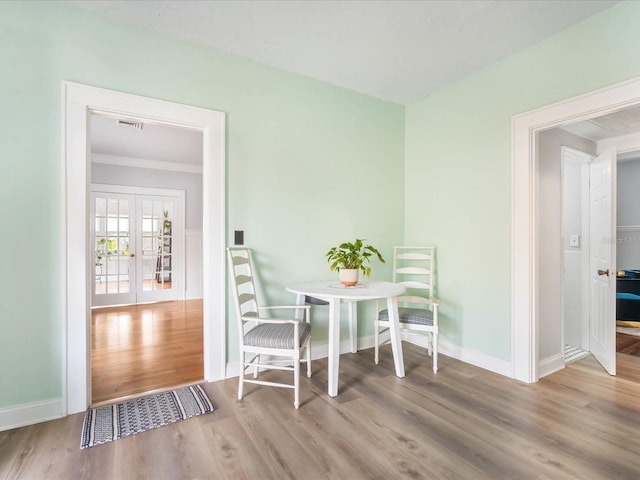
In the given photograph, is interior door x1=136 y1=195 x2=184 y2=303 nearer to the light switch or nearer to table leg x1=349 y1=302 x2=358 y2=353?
table leg x1=349 y1=302 x2=358 y2=353

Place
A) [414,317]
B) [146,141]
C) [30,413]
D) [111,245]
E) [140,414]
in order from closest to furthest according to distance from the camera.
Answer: [30,413], [140,414], [414,317], [146,141], [111,245]

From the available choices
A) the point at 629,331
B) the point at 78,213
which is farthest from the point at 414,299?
the point at 629,331

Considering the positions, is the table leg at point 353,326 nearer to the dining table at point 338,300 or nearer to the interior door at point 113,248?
the dining table at point 338,300

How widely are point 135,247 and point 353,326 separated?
451 centimetres

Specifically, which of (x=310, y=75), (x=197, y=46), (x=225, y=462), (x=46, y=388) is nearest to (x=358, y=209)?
(x=310, y=75)

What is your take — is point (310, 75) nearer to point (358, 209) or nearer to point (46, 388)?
point (358, 209)

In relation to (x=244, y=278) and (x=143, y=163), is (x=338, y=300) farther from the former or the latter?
(x=143, y=163)

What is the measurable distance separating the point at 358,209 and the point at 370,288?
39.7 inches

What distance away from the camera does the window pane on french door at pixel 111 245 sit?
5379 millimetres

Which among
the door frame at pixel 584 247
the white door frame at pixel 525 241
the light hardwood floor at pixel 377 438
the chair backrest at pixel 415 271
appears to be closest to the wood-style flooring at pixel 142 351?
the light hardwood floor at pixel 377 438

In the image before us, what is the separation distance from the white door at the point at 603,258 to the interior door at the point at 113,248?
6.48m

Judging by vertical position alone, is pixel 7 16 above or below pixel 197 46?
below

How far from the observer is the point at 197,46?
7.96ft

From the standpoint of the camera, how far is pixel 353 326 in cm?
314
